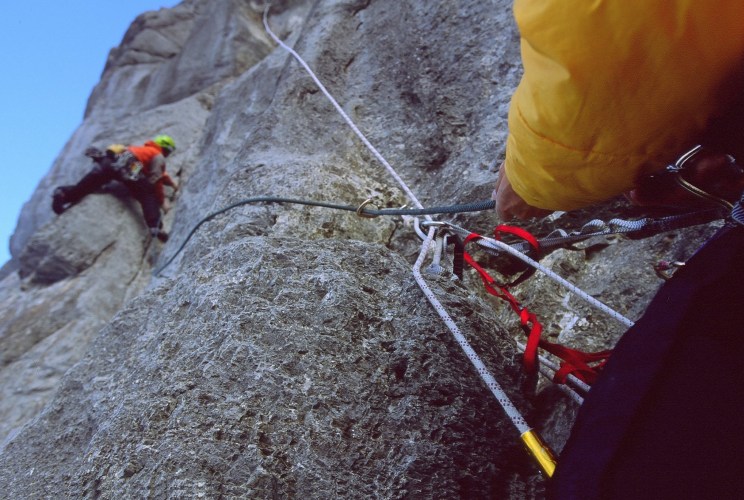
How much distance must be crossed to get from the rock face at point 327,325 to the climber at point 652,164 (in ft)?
2.45

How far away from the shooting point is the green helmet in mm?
7105

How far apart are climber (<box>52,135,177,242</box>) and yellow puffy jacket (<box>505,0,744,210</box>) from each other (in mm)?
6102

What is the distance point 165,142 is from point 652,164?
709 centimetres

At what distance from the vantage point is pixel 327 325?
6.42ft

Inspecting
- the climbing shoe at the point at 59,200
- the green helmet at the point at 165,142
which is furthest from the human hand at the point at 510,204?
the green helmet at the point at 165,142

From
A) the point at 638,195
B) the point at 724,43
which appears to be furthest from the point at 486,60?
the point at 724,43

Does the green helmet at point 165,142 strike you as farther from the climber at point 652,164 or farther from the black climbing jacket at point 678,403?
the black climbing jacket at point 678,403

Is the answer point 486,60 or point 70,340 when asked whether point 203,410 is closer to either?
point 486,60

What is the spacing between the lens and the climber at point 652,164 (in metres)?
0.85

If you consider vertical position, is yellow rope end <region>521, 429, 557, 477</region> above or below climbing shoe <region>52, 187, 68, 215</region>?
below

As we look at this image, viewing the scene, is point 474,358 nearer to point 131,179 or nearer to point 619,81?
point 619,81

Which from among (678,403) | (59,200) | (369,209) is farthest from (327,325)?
(59,200)

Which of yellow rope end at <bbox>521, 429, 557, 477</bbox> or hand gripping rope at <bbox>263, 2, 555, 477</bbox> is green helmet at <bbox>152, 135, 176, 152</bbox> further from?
yellow rope end at <bbox>521, 429, 557, 477</bbox>

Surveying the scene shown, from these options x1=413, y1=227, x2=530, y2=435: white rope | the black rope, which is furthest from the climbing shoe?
x1=413, y1=227, x2=530, y2=435: white rope
